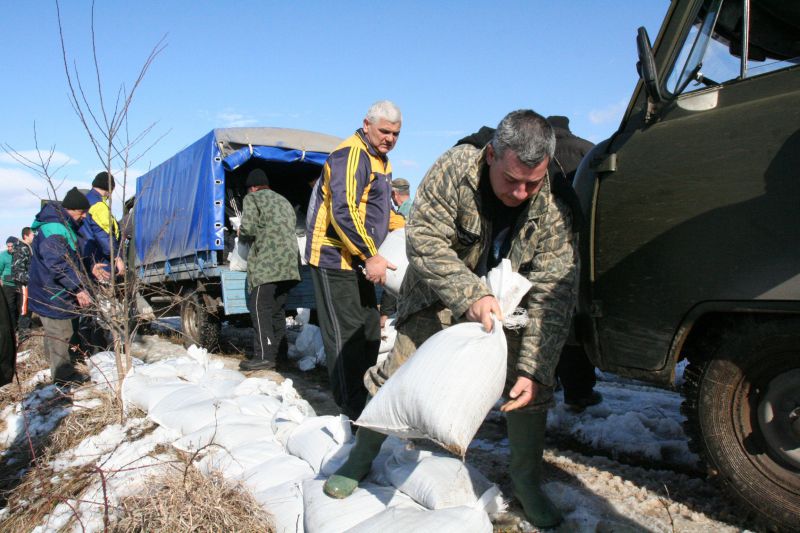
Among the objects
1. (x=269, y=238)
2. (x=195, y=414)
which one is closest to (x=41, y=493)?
(x=195, y=414)

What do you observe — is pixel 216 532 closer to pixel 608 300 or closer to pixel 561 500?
pixel 561 500

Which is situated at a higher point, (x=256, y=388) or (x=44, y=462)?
(x=256, y=388)

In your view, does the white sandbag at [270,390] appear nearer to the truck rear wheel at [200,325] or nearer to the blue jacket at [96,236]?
the blue jacket at [96,236]

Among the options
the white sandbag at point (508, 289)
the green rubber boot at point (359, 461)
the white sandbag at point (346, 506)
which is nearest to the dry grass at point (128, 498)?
the white sandbag at point (346, 506)

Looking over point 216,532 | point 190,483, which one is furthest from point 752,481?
point 190,483

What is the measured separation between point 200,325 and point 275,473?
14.4ft

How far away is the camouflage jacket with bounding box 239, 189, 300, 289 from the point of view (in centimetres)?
538

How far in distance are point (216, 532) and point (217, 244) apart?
4.54m

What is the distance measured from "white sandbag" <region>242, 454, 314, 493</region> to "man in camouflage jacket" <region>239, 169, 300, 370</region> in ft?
8.95

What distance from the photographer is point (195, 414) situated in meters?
3.39

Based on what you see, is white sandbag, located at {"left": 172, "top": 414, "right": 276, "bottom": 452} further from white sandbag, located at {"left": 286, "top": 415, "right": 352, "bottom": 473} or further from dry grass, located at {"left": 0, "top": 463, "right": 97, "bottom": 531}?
dry grass, located at {"left": 0, "top": 463, "right": 97, "bottom": 531}

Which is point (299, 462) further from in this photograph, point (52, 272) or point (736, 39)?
point (52, 272)

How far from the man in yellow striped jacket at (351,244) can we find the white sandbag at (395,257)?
6cm

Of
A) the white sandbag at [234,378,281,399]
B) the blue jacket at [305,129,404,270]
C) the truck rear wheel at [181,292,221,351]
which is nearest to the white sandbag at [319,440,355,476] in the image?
the blue jacket at [305,129,404,270]
